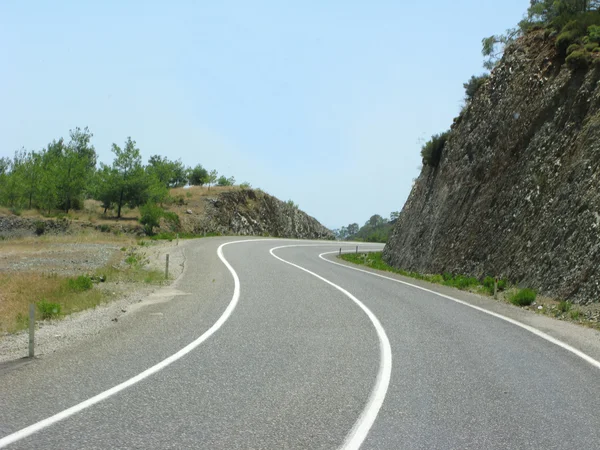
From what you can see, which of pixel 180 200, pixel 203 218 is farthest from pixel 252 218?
pixel 203 218

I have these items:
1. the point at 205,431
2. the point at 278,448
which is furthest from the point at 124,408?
the point at 278,448

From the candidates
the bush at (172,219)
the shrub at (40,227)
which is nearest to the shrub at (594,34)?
the bush at (172,219)

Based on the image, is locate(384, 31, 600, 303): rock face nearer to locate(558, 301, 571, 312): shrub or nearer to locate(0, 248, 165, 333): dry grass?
locate(558, 301, 571, 312): shrub

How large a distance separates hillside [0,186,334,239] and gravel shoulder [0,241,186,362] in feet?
61.0

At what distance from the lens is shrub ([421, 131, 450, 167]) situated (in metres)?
30.7


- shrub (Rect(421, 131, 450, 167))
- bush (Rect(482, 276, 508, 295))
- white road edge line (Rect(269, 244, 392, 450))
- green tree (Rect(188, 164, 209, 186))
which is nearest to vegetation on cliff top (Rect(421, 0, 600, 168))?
shrub (Rect(421, 131, 450, 167))

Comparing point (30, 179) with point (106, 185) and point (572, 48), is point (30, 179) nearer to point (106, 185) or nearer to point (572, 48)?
point (106, 185)

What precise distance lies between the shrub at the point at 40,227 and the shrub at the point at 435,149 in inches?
1324

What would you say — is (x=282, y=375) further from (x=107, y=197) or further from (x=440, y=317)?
(x=107, y=197)

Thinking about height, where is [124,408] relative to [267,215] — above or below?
below

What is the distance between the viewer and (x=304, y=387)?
20.6ft

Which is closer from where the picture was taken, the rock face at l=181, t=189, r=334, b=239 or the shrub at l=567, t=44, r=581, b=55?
the shrub at l=567, t=44, r=581, b=55

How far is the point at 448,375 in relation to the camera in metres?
6.94

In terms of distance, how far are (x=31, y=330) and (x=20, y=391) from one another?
6.67 feet
